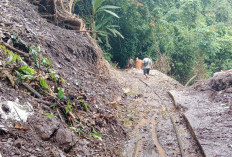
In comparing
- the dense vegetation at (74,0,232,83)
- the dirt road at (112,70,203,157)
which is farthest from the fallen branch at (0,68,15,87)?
the dense vegetation at (74,0,232,83)

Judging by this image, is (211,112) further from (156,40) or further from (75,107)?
(156,40)

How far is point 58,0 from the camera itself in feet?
34.9

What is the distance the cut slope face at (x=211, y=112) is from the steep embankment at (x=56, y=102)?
2.12m

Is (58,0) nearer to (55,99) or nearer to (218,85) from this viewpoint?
(55,99)

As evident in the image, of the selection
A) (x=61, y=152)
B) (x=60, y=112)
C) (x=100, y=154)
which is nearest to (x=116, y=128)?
(x=100, y=154)

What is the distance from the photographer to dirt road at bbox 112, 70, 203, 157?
19.8 feet

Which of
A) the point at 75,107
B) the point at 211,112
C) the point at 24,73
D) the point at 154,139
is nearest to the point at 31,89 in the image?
the point at 24,73

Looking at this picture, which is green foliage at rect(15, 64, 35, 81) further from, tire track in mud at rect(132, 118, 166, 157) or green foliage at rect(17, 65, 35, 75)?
tire track in mud at rect(132, 118, 166, 157)

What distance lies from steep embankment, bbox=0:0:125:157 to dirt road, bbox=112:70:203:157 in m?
0.57

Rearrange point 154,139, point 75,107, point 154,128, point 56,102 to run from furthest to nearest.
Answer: point 154,128 → point 154,139 → point 75,107 → point 56,102

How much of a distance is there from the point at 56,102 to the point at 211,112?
512 centimetres

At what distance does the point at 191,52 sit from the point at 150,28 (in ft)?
13.2

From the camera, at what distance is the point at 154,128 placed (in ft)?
24.6

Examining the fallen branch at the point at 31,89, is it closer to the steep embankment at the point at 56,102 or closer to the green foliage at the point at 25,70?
the steep embankment at the point at 56,102
